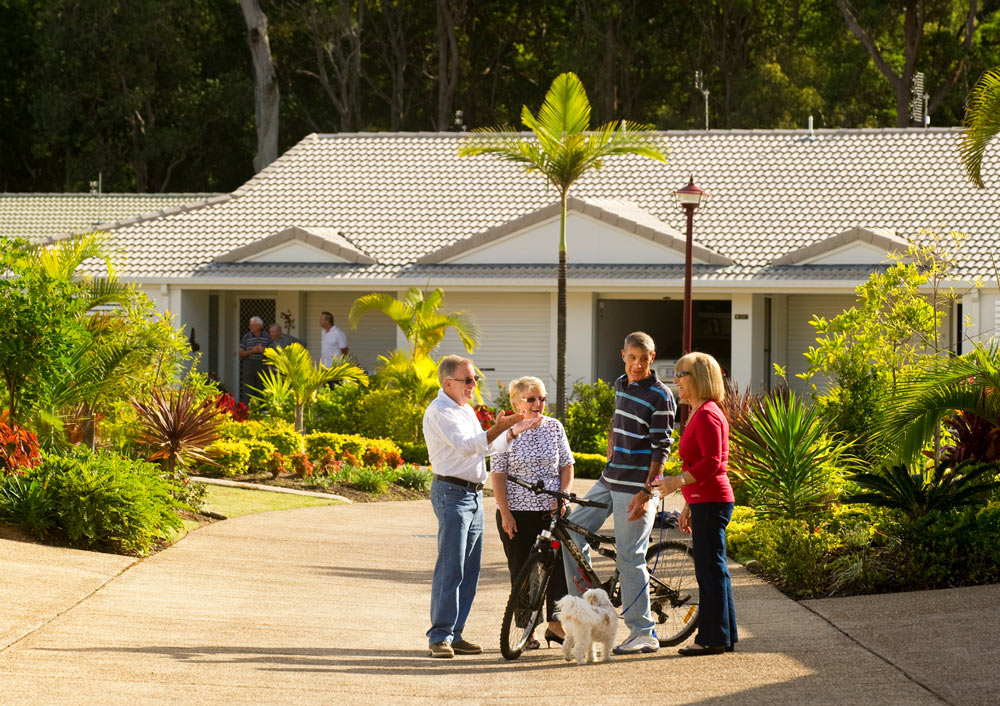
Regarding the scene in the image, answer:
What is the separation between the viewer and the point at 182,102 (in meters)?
49.8

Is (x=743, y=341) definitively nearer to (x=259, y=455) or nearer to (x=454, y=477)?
(x=259, y=455)

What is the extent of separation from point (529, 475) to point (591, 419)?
1263 cm

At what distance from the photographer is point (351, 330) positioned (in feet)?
87.1

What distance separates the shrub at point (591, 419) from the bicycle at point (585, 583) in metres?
11.7

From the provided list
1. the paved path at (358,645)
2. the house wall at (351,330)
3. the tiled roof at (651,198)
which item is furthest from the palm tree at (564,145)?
the paved path at (358,645)

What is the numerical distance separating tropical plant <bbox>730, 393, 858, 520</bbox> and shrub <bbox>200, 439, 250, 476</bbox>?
664cm

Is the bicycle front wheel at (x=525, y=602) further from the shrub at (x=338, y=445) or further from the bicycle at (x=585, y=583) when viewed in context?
the shrub at (x=338, y=445)

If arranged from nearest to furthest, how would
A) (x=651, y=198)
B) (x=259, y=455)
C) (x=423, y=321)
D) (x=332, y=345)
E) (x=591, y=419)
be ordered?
1. (x=259, y=455)
2. (x=423, y=321)
3. (x=591, y=419)
4. (x=332, y=345)
5. (x=651, y=198)

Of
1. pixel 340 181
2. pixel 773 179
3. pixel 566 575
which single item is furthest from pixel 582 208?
pixel 566 575

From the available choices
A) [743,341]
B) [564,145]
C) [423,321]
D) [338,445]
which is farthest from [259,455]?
[743,341]

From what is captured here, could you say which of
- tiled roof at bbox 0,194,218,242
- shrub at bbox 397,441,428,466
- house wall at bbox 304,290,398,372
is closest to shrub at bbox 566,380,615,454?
shrub at bbox 397,441,428,466

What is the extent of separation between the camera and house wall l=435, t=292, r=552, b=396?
81.4 ft

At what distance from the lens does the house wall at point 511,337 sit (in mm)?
24797

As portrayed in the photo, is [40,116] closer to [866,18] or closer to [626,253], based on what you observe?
[866,18]
